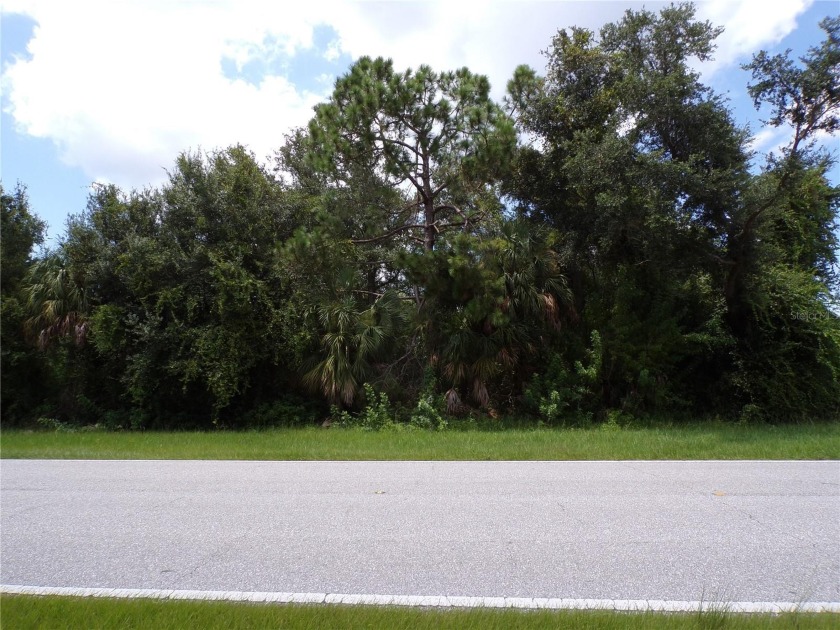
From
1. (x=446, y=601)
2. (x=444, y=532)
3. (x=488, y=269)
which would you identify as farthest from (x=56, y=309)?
(x=446, y=601)

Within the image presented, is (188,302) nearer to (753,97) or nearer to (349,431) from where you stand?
(349,431)

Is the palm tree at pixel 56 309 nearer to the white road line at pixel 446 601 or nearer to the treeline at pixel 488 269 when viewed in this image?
the treeline at pixel 488 269

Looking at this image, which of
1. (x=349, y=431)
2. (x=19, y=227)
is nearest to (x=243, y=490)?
(x=349, y=431)

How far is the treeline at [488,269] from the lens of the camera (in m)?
14.7

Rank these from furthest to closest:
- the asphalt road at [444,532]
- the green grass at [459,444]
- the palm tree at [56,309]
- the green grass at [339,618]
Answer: the palm tree at [56,309] → the green grass at [459,444] → the asphalt road at [444,532] → the green grass at [339,618]

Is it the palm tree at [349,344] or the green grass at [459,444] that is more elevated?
the palm tree at [349,344]

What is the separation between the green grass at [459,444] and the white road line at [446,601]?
6.12 metres

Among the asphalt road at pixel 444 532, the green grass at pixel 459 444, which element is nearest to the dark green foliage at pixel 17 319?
the green grass at pixel 459 444

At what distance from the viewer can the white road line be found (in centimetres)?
395

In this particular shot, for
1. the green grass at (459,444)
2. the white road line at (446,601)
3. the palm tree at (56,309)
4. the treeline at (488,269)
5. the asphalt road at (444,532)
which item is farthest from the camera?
the palm tree at (56,309)

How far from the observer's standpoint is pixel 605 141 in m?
14.4

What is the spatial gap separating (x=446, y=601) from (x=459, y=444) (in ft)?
25.1

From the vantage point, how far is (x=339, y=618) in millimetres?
3793

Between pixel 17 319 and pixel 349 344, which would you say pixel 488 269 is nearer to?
pixel 349 344
